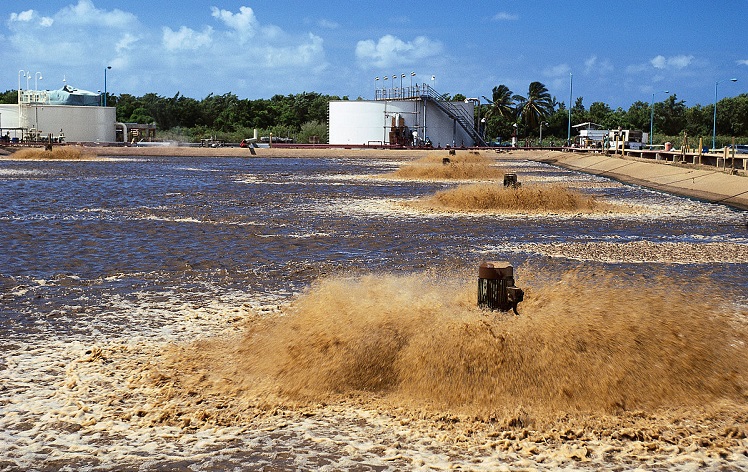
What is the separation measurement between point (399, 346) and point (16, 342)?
3.77 metres

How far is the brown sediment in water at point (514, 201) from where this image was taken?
24.1 metres

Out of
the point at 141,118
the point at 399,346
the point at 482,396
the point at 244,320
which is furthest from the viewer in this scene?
the point at 141,118

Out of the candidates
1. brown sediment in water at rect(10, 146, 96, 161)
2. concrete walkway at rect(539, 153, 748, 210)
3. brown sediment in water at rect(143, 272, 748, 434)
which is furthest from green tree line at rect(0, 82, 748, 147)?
brown sediment in water at rect(143, 272, 748, 434)

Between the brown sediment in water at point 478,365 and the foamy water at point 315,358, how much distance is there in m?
0.02

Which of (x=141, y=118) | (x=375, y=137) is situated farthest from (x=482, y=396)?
(x=141, y=118)

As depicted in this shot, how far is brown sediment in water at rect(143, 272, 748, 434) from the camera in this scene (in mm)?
7109

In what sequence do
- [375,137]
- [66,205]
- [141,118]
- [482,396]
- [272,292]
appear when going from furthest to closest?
1. [141,118]
2. [375,137]
3. [66,205]
4. [272,292]
5. [482,396]

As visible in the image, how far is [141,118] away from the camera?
422 ft

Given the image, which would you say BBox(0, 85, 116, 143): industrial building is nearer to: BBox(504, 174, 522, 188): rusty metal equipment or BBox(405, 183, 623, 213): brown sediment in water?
BBox(504, 174, 522, 188): rusty metal equipment

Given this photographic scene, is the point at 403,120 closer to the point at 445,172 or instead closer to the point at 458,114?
the point at 458,114

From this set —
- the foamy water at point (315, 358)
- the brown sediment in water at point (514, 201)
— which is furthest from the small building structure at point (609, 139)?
the foamy water at point (315, 358)

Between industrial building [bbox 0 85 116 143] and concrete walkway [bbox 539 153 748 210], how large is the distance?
59.7 meters

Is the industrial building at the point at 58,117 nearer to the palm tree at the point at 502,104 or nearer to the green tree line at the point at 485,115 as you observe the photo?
the green tree line at the point at 485,115

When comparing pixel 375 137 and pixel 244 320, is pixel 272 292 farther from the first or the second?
pixel 375 137
